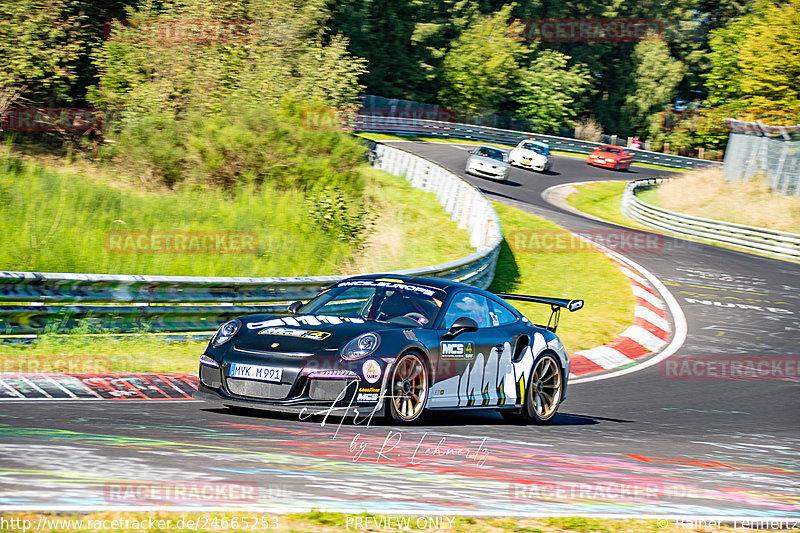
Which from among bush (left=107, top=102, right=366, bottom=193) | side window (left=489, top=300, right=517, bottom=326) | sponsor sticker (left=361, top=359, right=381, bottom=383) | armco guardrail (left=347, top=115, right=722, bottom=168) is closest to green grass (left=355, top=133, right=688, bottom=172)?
armco guardrail (left=347, top=115, right=722, bottom=168)

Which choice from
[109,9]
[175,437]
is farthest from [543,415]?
[109,9]

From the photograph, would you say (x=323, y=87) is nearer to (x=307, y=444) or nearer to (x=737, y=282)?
(x=737, y=282)

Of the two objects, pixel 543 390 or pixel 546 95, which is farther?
pixel 546 95

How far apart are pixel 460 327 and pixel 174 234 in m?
8.83

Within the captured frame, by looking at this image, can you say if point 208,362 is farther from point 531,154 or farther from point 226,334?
point 531,154

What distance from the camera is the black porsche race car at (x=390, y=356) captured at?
6531 mm

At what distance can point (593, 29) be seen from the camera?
76.2m

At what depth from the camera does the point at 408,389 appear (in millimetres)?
6988

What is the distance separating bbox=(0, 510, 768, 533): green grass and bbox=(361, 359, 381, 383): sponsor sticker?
8.01ft

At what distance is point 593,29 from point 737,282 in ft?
198

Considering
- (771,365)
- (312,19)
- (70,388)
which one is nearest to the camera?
(70,388)
